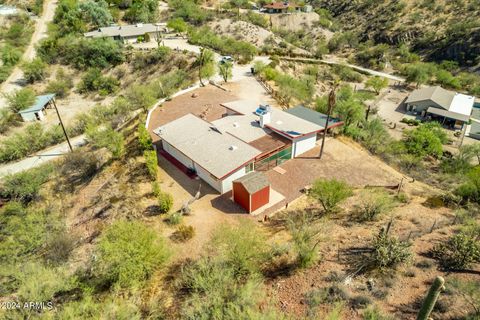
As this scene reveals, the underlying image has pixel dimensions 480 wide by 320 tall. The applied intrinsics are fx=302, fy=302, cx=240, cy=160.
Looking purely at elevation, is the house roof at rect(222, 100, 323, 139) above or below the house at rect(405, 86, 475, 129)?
above

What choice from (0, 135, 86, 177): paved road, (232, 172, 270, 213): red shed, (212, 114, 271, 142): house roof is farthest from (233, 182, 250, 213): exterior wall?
(0, 135, 86, 177): paved road

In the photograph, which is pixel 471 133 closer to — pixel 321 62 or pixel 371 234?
pixel 321 62

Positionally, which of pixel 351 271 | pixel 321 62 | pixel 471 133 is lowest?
pixel 471 133

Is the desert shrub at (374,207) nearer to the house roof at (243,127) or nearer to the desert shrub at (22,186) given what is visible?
the house roof at (243,127)

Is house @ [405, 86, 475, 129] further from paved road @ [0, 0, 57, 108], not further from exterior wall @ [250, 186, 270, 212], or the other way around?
paved road @ [0, 0, 57, 108]

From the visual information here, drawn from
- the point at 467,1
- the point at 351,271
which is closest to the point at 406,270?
the point at 351,271
